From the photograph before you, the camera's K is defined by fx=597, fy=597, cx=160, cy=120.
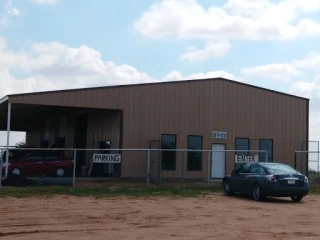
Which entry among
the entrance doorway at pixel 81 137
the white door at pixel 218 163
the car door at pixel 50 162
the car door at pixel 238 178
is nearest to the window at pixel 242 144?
the white door at pixel 218 163

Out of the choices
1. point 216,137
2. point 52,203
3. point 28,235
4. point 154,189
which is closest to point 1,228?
point 28,235

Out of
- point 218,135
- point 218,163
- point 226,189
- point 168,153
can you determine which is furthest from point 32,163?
point 226,189

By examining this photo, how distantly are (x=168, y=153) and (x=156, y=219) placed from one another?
1667cm

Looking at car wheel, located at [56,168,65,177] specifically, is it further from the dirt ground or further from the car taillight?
the car taillight

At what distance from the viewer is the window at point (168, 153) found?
32.1 meters

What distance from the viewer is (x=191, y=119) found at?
109 feet

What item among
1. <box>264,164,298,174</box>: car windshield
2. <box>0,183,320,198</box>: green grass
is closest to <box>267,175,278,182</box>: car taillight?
<box>264,164,298,174</box>: car windshield

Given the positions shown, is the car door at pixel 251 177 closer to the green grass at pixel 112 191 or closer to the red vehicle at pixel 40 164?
the green grass at pixel 112 191

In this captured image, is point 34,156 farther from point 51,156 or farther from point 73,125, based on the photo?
point 73,125

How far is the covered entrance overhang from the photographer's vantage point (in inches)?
1266

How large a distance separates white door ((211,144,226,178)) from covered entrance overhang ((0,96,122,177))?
5.49 metres

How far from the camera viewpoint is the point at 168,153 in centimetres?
3216

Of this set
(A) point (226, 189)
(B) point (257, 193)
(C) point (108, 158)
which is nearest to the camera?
(B) point (257, 193)

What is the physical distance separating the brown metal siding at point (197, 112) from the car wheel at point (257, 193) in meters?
10.2
